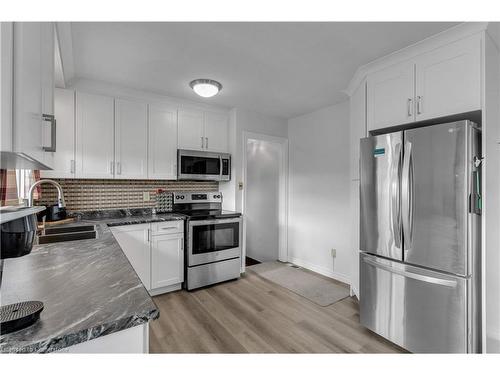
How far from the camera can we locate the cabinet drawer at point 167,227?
113 inches

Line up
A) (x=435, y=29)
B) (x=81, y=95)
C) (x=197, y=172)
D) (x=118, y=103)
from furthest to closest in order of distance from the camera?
(x=197, y=172) → (x=118, y=103) → (x=81, y=95) → (x=435, y=29)

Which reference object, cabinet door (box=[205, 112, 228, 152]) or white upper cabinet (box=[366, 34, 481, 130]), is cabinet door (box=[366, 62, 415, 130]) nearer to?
white upper cabinet (box=[366, 34, 481, 130])

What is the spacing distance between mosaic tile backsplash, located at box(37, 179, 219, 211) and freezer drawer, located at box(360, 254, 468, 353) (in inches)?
101

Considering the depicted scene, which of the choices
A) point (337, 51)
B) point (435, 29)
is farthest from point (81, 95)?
point (435, 29)

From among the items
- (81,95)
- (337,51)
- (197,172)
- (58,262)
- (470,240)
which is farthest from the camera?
(197,172)

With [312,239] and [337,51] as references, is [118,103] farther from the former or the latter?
[312,239]

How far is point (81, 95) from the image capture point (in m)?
2.69

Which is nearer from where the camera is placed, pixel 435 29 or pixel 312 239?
pixel 435 29

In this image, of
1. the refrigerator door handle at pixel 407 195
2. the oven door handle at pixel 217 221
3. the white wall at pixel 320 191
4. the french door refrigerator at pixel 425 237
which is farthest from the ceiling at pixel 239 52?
the oven door handle at pixel 217 221

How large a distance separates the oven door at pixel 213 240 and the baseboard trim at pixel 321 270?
112 centimetres

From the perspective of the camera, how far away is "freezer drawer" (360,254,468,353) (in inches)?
64.6

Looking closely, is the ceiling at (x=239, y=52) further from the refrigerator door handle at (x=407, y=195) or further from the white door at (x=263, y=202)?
the white door at (x=263, y=202)

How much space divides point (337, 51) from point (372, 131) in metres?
0.77

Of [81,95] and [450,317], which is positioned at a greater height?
[81,95]
